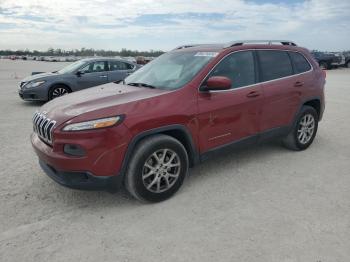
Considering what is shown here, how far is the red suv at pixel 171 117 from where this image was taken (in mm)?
3379

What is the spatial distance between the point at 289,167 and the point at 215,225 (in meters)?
2.04

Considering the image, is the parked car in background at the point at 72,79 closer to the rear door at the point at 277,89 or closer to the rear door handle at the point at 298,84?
the rear door at the point at 277,89

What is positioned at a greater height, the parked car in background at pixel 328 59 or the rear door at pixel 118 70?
the parked car in background at pixel 328 59

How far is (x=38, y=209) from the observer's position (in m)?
3.64

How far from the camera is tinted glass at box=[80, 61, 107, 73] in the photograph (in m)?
10.7

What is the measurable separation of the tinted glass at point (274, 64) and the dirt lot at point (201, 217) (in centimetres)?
131

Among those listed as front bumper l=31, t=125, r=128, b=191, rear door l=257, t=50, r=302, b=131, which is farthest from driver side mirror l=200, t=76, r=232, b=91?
front bumper l=31, t=125, r=128, b=191

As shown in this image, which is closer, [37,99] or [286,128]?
[286,128]

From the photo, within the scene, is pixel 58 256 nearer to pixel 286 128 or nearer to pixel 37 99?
pixel 286 128

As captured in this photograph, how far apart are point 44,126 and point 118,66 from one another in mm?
7968

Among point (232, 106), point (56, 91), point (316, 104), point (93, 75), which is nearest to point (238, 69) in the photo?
point (232, 106)

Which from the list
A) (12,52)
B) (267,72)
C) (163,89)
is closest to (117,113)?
(163,89)

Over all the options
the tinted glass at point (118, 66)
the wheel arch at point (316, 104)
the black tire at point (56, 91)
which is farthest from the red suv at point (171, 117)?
the tinted glass at point (118, 66)

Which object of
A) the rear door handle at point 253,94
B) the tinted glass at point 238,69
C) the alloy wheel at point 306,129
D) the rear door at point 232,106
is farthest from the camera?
the alloy wheel at point 306,129
